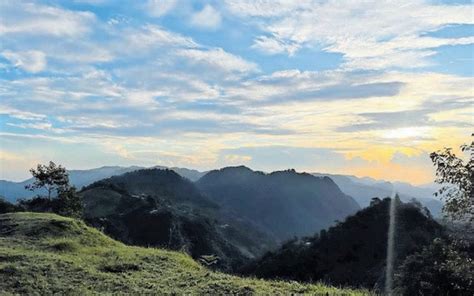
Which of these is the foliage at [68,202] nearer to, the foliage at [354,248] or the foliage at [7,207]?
the foliage at [7,207]

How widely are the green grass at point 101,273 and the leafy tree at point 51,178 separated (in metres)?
32.4

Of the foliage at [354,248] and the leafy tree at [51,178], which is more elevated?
the leafy tree at [51,178]

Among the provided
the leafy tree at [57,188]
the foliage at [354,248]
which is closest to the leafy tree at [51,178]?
the leafy tree at [57,188]

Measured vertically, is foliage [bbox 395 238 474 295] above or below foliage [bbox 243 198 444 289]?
above

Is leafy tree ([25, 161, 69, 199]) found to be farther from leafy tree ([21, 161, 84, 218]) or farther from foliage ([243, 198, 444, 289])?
foliage ([243, 198, 444, 289])

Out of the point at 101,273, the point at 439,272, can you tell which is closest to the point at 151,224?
the point at 439,272

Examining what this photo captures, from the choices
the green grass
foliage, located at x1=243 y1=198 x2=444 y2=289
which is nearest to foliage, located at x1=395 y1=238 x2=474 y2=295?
the green grass

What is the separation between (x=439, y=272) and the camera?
20.6m

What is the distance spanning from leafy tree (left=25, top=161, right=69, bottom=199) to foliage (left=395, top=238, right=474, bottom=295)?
3963 cm

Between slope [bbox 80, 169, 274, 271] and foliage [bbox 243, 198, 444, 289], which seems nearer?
foliage [bbox 243, 198, 444, 289]

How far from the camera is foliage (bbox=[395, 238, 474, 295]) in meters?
8.52

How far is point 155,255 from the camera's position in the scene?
18.8m

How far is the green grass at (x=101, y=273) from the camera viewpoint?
12.8 m

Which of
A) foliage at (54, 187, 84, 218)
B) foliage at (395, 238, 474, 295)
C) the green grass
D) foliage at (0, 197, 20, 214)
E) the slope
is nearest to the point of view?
foliage at (395, 238, 474, 295)
